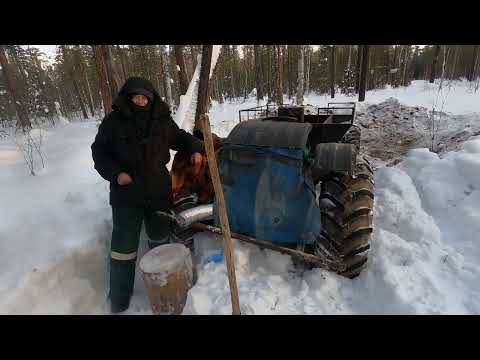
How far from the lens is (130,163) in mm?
2828

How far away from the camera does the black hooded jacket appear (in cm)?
274

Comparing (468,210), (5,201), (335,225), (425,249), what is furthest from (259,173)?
(5,201)

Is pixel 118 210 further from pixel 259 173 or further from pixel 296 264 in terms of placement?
pixel 296 264

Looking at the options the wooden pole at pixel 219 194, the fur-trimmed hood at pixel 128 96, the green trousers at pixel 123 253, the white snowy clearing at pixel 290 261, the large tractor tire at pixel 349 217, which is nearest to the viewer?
the wooden pole at pixel 219 194

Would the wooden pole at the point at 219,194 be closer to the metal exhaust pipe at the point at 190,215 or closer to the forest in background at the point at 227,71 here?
the metal exhaust pipe at the point at 190,215

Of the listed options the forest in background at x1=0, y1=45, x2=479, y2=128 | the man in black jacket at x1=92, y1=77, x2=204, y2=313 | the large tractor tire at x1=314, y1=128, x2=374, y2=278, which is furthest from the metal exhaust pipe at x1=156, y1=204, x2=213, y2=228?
the forest in background at x1=0, y1=45, x2=479, y2=128

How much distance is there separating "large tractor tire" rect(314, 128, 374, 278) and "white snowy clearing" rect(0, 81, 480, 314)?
0.25 metres

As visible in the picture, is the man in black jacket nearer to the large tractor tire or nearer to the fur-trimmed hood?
the fur-trimmed hood

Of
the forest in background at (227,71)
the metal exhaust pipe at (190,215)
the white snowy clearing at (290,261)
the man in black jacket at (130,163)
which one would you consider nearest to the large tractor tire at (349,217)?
the white snowy clearing at (290,261)

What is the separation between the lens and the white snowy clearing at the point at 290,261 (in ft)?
7.45

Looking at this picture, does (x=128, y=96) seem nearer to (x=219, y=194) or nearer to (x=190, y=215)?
(x=190, y=215)

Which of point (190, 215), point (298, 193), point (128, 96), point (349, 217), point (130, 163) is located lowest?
point (190, 215)

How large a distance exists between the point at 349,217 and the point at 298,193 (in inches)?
21.4

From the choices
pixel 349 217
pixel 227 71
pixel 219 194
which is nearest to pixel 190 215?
pixel 219 194
